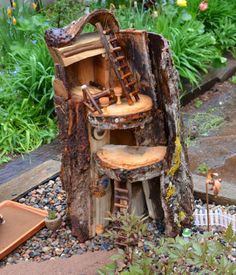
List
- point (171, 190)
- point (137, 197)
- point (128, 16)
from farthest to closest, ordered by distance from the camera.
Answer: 1. point (128, 16)
2. point (137, 197)
3. point (171, 190)

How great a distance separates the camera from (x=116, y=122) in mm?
2643

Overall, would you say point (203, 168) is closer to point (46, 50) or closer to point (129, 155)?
point (129, 155)

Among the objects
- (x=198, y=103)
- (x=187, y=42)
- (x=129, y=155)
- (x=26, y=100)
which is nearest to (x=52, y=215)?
(x=129, y=155)

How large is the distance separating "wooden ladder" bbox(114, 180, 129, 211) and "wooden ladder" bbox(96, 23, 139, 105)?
479 mm

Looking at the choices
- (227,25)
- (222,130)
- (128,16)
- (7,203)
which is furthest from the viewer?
(227,25)

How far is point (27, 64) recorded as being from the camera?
16.4 feet

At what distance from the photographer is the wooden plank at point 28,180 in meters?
3.62

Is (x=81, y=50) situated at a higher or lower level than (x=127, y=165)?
higher

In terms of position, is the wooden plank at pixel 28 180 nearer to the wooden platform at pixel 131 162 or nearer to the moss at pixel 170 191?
the wooden platform at pixel 131 162

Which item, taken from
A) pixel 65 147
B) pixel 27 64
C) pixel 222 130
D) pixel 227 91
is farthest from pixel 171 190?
pixel 227 91

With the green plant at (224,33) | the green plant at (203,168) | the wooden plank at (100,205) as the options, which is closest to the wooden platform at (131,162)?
the wooden plank at (100,205)

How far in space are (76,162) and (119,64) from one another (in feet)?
1.90

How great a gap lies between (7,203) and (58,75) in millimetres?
1080

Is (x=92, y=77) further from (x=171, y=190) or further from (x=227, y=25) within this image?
(x=227, y=25)
